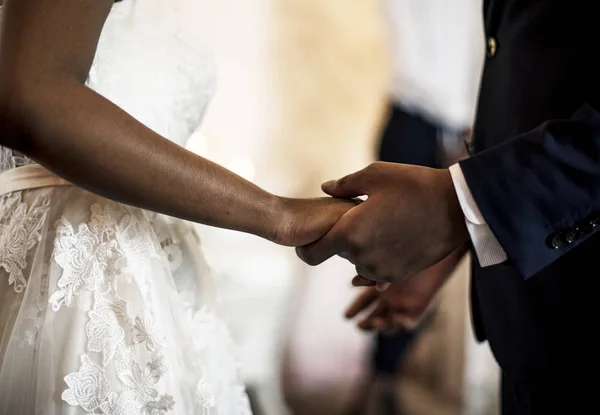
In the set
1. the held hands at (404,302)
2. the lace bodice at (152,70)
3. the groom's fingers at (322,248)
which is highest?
the lace bodice at (152,70)

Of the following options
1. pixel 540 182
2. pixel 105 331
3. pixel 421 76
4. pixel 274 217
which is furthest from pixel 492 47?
pixel 421 76

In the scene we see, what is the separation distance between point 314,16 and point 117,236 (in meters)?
1.52

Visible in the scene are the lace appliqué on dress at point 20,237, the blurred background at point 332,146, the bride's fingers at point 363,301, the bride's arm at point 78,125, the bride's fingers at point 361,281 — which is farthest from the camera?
the blurred background at point 332,146

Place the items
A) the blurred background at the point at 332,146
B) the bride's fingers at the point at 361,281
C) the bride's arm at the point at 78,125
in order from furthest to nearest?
1. the blurred background at the point at 332,146
2. the bride's fingers at the point at 361,281
3. the bride's arm at the point at 78,125

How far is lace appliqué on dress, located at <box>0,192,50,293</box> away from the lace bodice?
54 millimetres

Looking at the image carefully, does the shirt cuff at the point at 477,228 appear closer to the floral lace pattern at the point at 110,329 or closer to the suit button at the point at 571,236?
the suit button at the point at 571,236

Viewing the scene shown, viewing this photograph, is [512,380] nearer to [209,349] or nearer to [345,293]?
[209,349]

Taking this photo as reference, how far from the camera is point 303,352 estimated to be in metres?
1.88

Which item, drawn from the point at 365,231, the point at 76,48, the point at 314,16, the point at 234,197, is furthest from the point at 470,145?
the point at 314,16

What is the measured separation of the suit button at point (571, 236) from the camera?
610 millimetres

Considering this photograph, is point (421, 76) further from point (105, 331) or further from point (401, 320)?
point (105, 331)

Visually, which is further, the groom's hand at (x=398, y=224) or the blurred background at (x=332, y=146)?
the blurred background at (x=332, y=146)

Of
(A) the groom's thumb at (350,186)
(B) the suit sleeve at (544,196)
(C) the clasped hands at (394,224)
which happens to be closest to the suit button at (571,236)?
(B) the suit sleeve at (544,196)

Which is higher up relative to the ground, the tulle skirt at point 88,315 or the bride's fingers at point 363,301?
the bride's fingers at point 363,301
